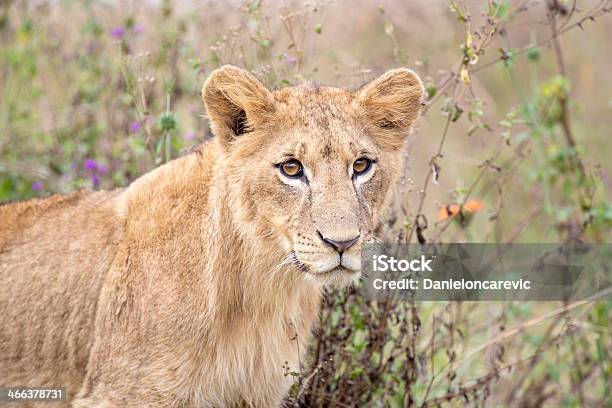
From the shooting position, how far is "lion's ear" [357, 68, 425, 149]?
14.3ft

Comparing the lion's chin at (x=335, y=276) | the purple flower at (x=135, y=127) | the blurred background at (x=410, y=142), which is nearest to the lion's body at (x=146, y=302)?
the blurred background at (x=410, y=142)

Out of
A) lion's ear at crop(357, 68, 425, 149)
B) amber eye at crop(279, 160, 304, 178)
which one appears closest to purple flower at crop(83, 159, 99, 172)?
lion's ear at crop(357, 68, 425, 149)

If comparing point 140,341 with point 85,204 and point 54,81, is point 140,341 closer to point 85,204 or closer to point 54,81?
point 85,204

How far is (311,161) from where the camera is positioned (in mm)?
3963

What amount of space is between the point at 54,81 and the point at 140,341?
448cm

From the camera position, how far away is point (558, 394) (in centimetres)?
625

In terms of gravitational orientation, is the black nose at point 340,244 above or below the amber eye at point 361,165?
below

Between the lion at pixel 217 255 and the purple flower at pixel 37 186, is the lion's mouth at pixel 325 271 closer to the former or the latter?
the lion at pixel 217 255

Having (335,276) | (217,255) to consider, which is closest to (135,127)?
(217,255)

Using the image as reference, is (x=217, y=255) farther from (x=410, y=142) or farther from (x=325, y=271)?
(x=410, y=142)

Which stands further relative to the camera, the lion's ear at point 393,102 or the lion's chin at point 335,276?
the lion's ear at point 393,102

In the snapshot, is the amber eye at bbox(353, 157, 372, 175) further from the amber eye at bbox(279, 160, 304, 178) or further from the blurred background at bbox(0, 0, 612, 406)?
the blurred background at bbox(0, 0, 612, 406)

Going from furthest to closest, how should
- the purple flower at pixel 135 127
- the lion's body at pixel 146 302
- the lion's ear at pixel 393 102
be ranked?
the purple flower at pixel 135 127
the lion's ear at pixel 393 102
the lion's body at pixel 146 302

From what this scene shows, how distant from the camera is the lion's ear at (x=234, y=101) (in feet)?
13.5
